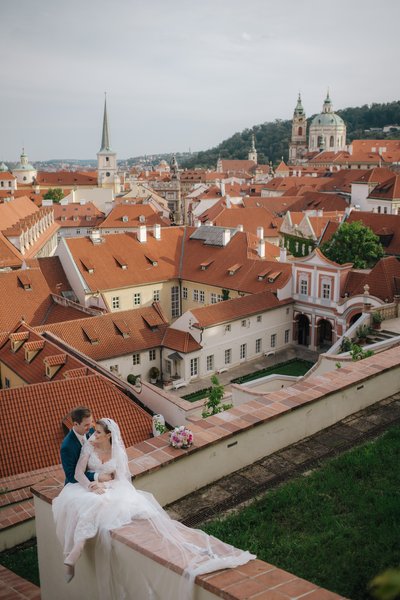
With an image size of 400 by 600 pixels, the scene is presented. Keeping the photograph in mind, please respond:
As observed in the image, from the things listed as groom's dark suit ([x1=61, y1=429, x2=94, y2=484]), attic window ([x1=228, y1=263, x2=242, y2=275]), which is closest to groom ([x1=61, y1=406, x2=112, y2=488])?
groom's dark suit ([x1=61, y1=429, x2=94, y2=484])

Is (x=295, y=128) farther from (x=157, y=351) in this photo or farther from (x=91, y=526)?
(x=91, y=526)

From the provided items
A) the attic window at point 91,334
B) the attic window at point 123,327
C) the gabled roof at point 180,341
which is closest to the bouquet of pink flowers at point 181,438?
the attic window at point 91,334

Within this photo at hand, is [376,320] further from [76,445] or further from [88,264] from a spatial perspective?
[76,445]

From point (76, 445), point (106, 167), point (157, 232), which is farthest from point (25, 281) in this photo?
point (106, 167)

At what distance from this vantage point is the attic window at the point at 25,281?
1426 inches

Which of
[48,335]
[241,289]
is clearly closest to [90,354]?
[48,335]

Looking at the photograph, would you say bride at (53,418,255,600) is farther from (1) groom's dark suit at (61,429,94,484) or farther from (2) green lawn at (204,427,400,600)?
(2) green lawn at (204,427,400,600)

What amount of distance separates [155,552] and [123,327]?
27.2 meters

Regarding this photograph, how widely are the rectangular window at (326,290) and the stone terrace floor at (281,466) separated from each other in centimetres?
2644

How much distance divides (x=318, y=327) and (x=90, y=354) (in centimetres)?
1459

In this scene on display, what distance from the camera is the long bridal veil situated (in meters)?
5.14

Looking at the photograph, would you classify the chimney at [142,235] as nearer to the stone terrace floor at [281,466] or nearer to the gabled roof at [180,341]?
the gabled roof at [180,341]

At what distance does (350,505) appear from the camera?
744cm

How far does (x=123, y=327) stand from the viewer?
32312 mm
